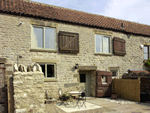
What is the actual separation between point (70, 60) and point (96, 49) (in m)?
2.38

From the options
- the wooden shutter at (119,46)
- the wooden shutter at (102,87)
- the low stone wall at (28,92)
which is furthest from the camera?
the wooden shutter at (119,46)

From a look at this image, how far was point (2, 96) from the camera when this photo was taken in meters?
5.75

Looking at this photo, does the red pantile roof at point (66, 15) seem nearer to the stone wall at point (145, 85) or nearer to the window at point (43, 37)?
the window at point (43, 37)

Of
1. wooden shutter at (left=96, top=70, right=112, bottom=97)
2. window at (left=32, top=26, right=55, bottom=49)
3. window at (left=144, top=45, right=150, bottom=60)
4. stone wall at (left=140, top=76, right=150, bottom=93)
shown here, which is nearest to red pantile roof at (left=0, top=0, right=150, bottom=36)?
window at (left=32, top=26, right=55, bottom=49)

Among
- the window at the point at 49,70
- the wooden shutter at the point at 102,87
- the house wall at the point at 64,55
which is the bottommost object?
the wooden shutter at the point at 102,87

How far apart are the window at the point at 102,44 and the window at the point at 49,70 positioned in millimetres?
3625

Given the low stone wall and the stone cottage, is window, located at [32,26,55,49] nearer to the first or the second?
the stone cottage

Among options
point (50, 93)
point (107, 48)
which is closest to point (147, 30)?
point (107, 48)

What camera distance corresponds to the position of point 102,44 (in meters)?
11.5

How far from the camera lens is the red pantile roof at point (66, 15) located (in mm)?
9044

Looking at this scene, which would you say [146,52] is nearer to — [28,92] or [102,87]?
[102,87]

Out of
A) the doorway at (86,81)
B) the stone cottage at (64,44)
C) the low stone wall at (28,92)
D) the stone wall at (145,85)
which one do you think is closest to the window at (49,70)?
the stone cottage at (64,44)

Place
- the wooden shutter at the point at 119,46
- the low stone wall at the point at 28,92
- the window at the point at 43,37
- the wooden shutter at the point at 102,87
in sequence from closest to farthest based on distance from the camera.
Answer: the low stone wall at the point at 28,92 → the window at the point at 43,37 → the wooden shutter at the point at 102,87 → the wooden shutter at the point at 119,46

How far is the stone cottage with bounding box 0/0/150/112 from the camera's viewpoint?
8.67 meters
